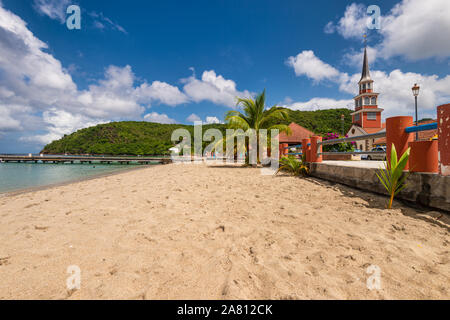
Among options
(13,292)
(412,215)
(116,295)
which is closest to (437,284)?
(412,215)

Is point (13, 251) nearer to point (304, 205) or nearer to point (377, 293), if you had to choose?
point (377, 293)

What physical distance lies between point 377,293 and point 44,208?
4881 mm

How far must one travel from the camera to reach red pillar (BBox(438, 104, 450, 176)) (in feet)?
7.67

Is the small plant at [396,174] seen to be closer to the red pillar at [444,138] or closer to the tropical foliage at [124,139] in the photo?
the red pillar at [444,138]

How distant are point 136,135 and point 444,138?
7530 centimetres

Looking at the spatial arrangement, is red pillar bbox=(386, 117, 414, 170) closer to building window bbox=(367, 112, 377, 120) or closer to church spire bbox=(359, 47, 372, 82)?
building window bbox=(367, 112, 377, 120)

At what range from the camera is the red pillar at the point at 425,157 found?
2557 millimetres

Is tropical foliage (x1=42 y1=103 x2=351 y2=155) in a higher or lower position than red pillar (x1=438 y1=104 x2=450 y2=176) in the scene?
higher

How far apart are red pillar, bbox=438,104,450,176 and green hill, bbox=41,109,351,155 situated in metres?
47.9

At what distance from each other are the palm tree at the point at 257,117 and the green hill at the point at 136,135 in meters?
37.2

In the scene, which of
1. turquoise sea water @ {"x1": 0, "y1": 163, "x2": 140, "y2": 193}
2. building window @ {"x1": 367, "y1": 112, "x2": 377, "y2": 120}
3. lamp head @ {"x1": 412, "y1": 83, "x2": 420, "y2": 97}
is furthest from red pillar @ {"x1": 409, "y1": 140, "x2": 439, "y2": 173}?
building window @ {"x1": 367, "y1": 112, "x2": 377, "y2": 120}

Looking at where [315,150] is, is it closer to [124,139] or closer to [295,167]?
[295,167]

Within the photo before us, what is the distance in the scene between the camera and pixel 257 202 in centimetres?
347

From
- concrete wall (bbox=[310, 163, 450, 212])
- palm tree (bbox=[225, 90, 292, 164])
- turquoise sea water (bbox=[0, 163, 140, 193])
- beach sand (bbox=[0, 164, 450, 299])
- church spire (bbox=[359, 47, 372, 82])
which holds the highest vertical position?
church spire (bbox=[359, 47, 372, 82])
